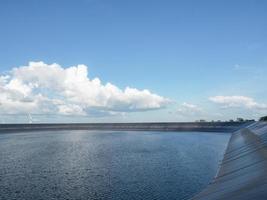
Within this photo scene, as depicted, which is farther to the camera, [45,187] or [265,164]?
[45,187]

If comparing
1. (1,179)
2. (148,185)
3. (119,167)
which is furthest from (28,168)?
(148,185)

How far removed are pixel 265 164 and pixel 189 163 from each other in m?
26.5

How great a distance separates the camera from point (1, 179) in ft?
145

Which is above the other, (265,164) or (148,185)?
(265,164)

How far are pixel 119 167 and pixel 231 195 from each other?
30995 mm

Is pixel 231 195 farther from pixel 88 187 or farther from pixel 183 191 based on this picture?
pixel 88 187

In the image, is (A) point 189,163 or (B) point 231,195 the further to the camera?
(A) point 189,163

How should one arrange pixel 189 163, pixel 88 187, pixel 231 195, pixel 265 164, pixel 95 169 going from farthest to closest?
pixel 189 163 < pixel 95 169 < pixel 88 187 < pixel 265 164 < pixel 231 195

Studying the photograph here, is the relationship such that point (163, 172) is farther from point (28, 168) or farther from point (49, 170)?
point (28, 168)

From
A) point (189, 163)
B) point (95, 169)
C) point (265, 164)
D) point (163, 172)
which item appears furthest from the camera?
point (189, 163)

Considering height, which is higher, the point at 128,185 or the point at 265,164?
the point at 265,164

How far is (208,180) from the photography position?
4381 centimetres

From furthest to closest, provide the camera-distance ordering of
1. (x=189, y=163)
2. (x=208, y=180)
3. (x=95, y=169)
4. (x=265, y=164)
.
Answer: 1. (x=189, y=163)
2. (x=95, y=169)
3. (x=208, y=180)
4. (x=265, y=164)

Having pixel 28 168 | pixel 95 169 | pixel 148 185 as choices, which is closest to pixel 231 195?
pixel 148 185
